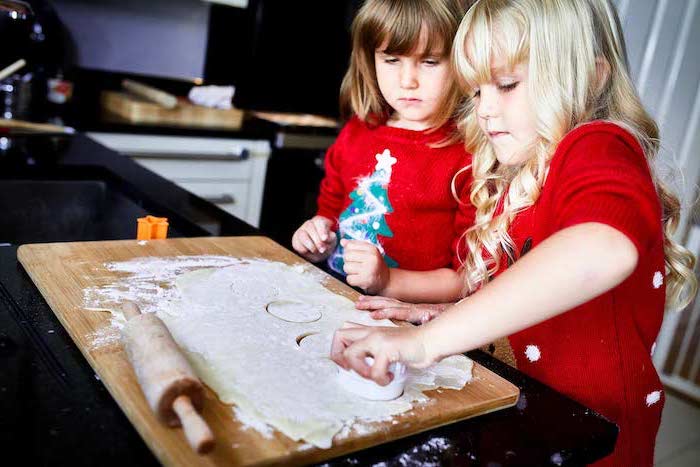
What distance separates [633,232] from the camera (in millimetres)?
608

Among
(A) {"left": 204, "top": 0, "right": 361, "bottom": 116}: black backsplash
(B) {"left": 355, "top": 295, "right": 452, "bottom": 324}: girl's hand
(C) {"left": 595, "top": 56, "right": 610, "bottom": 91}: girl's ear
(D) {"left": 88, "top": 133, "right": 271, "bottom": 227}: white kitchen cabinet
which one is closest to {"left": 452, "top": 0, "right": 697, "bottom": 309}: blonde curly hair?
(C) {"left": 595, "top": 56, "right": 610, "bottom": 91}: girl's ear

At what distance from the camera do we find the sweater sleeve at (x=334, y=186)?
144 cm

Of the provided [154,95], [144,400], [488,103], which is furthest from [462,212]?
[154,95]

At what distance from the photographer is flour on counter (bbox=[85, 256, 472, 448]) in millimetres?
597

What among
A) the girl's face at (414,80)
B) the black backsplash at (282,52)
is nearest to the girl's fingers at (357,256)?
the girl's face at (414,80)

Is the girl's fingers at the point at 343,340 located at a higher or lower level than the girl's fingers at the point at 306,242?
higher

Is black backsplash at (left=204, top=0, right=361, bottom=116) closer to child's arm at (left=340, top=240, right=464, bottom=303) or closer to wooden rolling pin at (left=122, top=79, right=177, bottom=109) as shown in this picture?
wooden rolling pin at (left=122, top=79, right=177, bottom=109)

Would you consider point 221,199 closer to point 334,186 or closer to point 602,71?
point 334,186

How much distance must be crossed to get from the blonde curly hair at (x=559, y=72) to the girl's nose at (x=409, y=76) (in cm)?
23

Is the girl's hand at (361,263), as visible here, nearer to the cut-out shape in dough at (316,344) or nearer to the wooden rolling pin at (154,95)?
the cut-out shape in dough at (316,344)

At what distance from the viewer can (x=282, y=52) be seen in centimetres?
275

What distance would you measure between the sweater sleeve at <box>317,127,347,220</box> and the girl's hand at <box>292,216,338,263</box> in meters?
0.20

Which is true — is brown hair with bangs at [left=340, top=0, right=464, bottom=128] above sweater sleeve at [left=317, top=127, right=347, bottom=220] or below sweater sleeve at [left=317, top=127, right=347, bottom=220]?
above

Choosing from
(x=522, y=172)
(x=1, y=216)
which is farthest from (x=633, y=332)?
(x=1, y=216)
